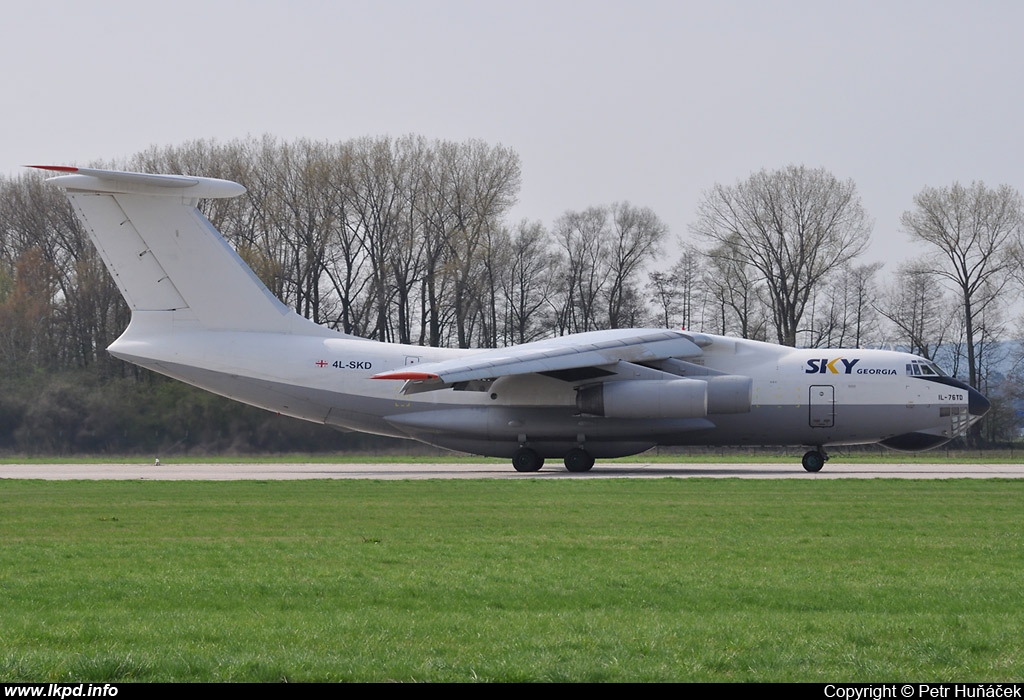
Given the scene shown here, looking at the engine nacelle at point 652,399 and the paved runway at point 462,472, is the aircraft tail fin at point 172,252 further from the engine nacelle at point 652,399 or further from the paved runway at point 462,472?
the engine nacelle at point 652,399

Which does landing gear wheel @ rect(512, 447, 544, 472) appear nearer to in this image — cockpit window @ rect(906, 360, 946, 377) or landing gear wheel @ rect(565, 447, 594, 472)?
landing gear wheel @ rect(565, 447, 594, 472)

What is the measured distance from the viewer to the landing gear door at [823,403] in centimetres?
2748

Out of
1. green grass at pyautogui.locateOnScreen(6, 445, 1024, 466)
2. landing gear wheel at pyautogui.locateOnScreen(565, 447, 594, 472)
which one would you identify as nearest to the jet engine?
landing gear wheel at pyautogui.locateOnScreen(565, 447, 594, 472)

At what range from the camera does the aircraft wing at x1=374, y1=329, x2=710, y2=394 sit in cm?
2552

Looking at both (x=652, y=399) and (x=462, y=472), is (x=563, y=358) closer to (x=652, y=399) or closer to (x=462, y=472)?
(x=652, y=399)

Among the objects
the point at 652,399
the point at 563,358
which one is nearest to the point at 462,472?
the point at 563,358

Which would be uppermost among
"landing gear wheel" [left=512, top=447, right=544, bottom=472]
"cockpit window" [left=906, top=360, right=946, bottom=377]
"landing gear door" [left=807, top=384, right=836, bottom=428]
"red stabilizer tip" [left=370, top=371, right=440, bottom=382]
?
"cockpit window" [left=906, top=360, right=946, bottom=377]

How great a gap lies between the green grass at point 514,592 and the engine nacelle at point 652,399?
1021 cm

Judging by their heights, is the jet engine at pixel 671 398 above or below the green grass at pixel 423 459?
above

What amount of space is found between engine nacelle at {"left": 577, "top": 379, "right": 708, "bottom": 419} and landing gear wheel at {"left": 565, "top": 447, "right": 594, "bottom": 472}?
4.62 feet

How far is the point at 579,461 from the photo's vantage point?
27844 mm

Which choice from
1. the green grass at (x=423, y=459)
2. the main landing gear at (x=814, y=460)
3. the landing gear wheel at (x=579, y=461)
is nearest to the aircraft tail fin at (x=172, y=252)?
the green grass at (x=423, y=459)

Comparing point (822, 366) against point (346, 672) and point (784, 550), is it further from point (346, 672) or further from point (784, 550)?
point (346, 672)

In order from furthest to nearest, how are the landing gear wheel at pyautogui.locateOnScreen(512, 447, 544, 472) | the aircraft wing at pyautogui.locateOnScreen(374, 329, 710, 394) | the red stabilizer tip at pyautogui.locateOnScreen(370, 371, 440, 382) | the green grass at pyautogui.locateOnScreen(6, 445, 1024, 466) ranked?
1. the green grass at pyautogui.locateOnScreen(6, 445, 1024, 466)
2. the landing gear wheel at pyautogui.locateOnScreen(512, 447, 544, 472)
3. the aircraft wing at pyautogui.locateOnScreen(374, 329, 710, 394)
4. the red stabilizer tip at pyautogui.locateOnScreen(370, 371, 440, 382)
